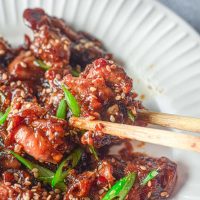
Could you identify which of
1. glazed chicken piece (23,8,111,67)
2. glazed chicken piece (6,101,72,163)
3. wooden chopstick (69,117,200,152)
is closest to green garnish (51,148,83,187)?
glazed chicken piece (6,101,72,163)

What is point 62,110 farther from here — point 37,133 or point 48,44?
point 48,44

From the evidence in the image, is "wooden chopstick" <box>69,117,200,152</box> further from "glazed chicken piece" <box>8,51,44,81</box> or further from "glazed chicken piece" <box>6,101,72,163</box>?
"glazed chicken piece" <box>8,51,44,81</box>

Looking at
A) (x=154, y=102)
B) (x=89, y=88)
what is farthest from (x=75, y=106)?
(x=154, y=102)

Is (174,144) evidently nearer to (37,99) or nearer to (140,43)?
(37,99)

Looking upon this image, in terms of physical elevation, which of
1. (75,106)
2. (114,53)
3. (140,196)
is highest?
(114,53)

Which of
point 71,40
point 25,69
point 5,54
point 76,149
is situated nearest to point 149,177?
point 76,149
